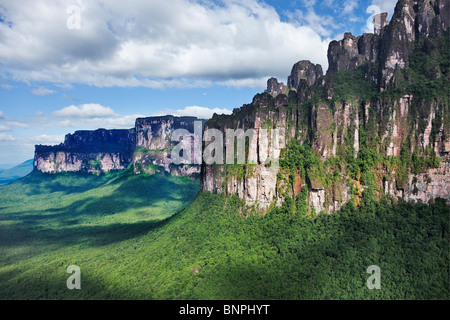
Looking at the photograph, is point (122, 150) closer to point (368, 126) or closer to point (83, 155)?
point (83, 155)

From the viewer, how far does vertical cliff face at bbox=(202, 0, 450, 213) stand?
30734mm

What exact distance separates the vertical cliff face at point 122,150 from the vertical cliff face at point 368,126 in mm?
56732

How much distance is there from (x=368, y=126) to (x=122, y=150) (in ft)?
346

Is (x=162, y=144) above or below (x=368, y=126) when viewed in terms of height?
above

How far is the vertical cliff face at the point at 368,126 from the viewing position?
30.7 metres

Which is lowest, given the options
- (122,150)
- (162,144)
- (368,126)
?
(122,150)

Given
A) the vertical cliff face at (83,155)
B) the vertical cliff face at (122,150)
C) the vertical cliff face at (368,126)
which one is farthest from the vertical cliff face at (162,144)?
the vertical cliff face at (368,126)

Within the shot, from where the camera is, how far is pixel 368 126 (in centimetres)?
3375

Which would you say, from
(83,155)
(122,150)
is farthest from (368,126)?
(83,155)

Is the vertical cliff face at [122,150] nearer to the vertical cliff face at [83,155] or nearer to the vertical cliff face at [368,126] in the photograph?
the vertical cliff face at [83,155]

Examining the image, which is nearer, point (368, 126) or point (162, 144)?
point (368, 126)

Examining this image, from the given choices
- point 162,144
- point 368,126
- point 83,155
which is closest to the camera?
point 368,126

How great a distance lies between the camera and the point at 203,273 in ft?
104
